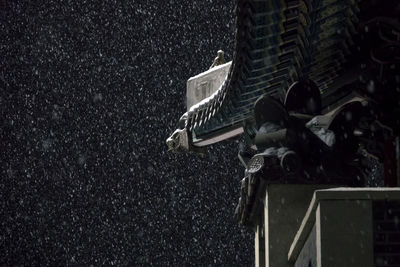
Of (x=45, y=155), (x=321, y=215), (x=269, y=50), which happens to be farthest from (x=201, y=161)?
(x=321, y=215)

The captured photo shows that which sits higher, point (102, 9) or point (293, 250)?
point (293, 250)

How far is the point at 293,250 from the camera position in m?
11.7

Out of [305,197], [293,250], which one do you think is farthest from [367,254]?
[305,197]

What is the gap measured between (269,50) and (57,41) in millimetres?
46450

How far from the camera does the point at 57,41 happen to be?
Result: 59531 millimetres

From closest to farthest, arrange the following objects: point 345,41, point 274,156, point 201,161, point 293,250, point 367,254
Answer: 1. point 367,254
2. point 293,250
3. point 274,156
4. point 345,41
5. point 201,161

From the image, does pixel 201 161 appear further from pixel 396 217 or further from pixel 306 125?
pixel 396 217

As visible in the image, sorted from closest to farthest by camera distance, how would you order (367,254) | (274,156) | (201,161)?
(367,254)
(274,156)
(201,161)

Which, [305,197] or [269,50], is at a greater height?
[269,50]

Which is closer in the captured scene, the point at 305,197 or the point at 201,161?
the point at 305,197

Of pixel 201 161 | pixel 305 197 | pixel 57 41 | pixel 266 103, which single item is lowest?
pixel 201 161

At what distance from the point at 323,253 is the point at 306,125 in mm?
4534

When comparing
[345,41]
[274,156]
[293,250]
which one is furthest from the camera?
[345,41]

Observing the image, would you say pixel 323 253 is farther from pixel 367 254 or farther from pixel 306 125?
pixel 306 125
